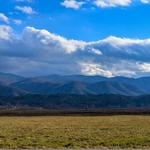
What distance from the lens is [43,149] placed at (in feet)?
70.2

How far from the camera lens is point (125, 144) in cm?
2577

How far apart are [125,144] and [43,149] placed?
6.19 metres

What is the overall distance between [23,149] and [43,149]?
43.2 inches

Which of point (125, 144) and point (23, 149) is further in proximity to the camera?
point (125, 144)

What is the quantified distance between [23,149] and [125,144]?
6.65 m

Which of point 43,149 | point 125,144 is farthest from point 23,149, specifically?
point 125,144

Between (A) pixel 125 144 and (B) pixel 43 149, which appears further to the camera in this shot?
(A) pixel 125 144

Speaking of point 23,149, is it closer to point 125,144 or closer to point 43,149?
point 43,149
